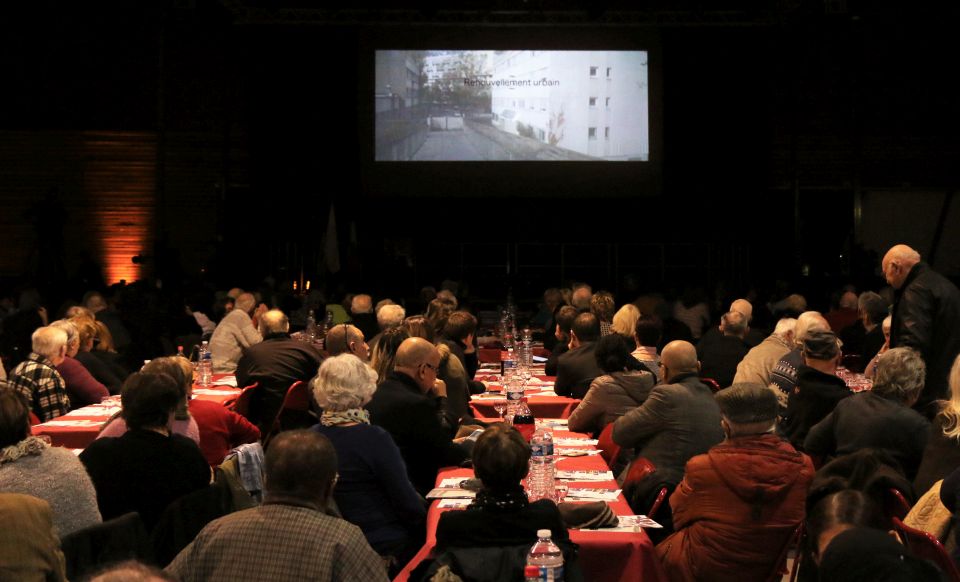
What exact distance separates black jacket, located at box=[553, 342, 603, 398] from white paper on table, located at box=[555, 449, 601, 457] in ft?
5.73

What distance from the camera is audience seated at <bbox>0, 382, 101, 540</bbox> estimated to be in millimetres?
3488

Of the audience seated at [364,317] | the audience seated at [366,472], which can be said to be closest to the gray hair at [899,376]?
the audience seated at [366,472]

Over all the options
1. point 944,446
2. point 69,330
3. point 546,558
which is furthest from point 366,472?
point 69,330

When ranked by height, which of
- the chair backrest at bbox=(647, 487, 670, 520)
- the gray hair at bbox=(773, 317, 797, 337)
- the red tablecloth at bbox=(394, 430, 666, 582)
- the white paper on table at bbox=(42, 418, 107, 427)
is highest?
the gray hair at bbox=(773, 317, 797, 337)

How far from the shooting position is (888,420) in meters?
4.84

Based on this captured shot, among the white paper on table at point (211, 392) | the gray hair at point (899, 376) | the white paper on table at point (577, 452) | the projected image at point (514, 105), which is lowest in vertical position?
the white paper on table at point (577, 452)

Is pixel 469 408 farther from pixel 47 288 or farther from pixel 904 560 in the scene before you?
pixel 47 288

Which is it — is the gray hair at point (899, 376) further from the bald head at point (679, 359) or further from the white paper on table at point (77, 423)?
the white paper on table at point (77, 423)

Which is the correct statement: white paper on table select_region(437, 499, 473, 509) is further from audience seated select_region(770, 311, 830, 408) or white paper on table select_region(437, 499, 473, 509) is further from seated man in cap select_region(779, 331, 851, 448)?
audience seated select_region(770, 311, 830, 408)

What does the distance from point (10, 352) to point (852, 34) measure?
14.8 m

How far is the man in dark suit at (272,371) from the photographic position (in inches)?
306

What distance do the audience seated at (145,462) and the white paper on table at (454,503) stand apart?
2.73ft

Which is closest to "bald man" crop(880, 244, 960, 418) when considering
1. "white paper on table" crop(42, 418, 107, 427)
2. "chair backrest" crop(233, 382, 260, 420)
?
"chair backrest" crop(233, 382, 260, 420)

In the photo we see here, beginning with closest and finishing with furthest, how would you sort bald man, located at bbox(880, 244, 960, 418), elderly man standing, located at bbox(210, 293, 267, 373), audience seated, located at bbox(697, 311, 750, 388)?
1. bald man, located at bbox(880, 244, 960, 418)
2. audience seated, located at bbox(697, 311, 750, 388)
3. elderly man standing, located at bbox(210, 293, 267, 373)
